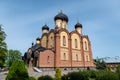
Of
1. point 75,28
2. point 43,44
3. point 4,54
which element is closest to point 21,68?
point 4,54

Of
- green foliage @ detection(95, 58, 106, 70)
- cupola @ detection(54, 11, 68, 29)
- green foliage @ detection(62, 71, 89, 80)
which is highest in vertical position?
cupola @ detection(54, 11, 68, 29)

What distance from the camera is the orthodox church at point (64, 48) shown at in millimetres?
34250

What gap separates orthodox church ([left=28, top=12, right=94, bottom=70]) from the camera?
34.2m

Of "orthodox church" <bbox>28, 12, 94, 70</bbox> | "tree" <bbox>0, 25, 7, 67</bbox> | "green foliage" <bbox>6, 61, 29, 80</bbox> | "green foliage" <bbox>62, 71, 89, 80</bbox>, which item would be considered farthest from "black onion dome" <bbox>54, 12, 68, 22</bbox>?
"green foliage" <bbox>6, 61, 29, 80</bbox>

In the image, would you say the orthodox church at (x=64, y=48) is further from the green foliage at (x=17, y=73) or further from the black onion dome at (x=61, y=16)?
the green foliage at (x=17, y=73)

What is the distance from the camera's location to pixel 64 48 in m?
35.8

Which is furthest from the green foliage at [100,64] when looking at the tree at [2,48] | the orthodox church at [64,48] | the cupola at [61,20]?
the tree at [2,48]

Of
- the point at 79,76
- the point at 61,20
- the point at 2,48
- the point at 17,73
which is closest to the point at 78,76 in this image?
the point at 79,76

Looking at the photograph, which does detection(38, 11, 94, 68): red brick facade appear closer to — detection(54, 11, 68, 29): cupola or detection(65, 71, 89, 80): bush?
detection(54, 11, 68, 29): cupola

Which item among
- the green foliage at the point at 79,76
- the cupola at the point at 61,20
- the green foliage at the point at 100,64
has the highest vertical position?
the cupola at the point at 61,20

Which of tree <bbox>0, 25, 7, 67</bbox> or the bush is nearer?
the bush

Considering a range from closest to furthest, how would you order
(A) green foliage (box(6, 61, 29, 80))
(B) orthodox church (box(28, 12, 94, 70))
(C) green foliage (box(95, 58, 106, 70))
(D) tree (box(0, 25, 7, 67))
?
1. (A) green foliage (box(6, 61, 29, 80))
2. (D) tree (box(0, 25, 7, 67))
3. (B) orthodox church (box(28, 12, 94, 70))
4. (C) green foliage (box(95, 58, 106, 70))

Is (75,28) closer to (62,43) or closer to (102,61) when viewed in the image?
(62,43)

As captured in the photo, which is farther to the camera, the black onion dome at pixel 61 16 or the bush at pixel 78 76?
the black onion dome at pixel 61 16
